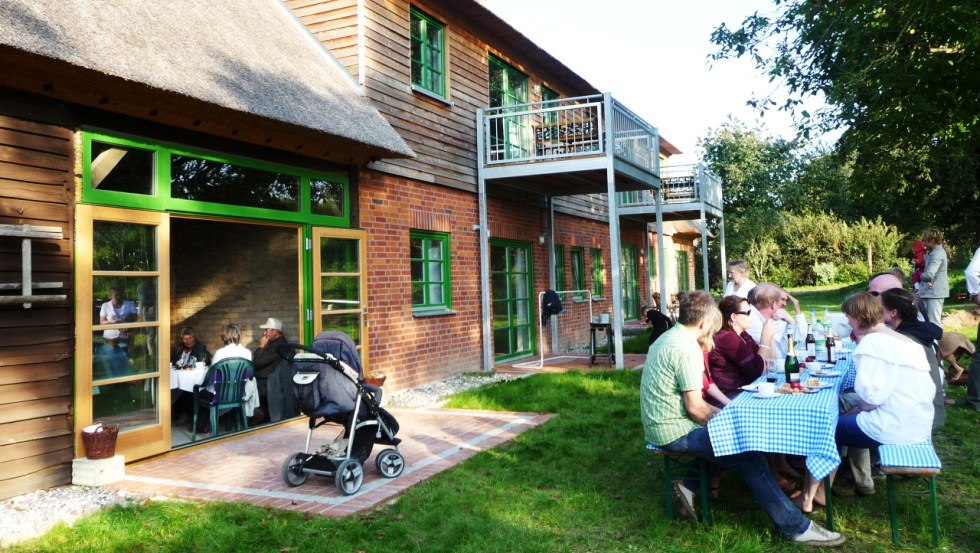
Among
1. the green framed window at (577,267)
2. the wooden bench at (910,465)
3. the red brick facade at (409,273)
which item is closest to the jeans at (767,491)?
the wooden bench at (910,465)

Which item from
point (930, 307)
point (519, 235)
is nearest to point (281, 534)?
point (930, 307)

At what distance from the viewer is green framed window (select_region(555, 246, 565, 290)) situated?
14094mm

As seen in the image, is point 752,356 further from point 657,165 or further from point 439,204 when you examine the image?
point 657,165

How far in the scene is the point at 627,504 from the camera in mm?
4500

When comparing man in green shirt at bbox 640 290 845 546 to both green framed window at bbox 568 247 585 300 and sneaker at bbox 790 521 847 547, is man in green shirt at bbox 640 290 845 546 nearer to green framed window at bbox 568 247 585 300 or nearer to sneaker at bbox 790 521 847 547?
sneaker at bbox 790 521 847 547

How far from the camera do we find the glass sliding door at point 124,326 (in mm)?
5203

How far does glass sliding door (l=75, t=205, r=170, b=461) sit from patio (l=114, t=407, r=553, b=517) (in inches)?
15.8

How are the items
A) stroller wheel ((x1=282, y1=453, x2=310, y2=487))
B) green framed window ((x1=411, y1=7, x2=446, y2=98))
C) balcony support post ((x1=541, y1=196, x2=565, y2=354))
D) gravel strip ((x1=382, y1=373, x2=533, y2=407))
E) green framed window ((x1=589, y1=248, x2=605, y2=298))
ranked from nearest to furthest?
stroller wheel ((x1=282, y1=453, x2=310, y2=487)) < gravel strip ((x1=382, y1=373, x2=533, y2=407)) < green framed window ((x1=411, y1=7, x2=446, y2=98)) < balcony support post ((x1=541, y1=196, x2=565, y2=354)) < green framed window ((x1=589, y1=248, x2=605, y2=298))

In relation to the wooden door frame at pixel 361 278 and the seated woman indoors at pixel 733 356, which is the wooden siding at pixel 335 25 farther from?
the seated woman indoors at pixel 733 356

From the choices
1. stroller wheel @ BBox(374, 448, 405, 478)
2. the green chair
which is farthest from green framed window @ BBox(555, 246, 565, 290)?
stroller wheel @ BBox(374, 448, 405, 478)

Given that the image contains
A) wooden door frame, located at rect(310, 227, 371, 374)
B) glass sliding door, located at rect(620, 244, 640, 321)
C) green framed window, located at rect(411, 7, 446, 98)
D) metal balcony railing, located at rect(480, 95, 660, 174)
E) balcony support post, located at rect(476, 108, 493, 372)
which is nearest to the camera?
wooden door frame, located at rect(310, 227, 371, 374)

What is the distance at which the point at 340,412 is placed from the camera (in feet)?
15.9

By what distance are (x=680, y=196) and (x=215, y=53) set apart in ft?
42.0

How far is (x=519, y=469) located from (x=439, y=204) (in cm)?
545
